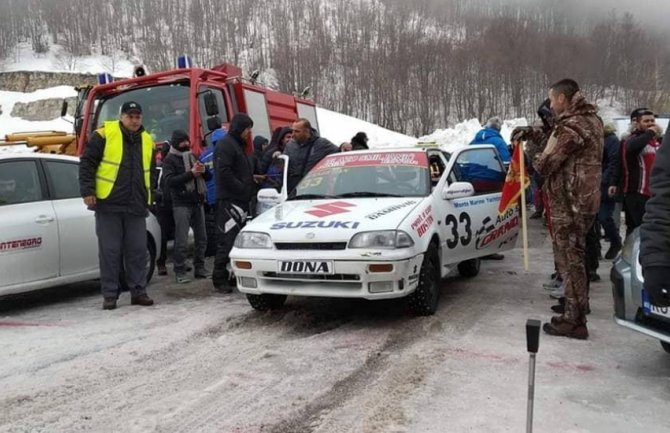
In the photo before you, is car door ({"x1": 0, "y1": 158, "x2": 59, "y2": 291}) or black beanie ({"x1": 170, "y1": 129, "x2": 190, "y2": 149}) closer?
car door ({"x1": 0, "y1": 158, "x2": 59, "y2": 291})

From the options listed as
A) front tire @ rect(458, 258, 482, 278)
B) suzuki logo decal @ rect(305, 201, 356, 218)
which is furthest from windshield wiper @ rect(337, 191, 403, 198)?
front tire @ rect(458, 258, 482, 278)

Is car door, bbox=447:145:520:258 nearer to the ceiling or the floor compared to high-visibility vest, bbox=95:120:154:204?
nearer to the floor

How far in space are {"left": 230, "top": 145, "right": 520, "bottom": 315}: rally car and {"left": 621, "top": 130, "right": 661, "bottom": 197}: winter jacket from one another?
4.81ft

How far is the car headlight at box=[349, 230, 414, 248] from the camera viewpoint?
448 centimetres

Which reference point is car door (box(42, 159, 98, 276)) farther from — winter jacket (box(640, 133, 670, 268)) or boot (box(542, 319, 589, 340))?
winter jacket (box(640, 133, 670, 268))

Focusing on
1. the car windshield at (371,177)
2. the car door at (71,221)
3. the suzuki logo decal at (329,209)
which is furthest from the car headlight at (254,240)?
the car door at (71,221)

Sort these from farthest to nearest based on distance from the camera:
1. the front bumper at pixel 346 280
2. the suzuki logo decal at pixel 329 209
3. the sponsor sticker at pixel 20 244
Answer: the sponsor sticker at pixel 20 244, the suzuki logo decal at pixel 329 209, the front bumper at pixel 346 280

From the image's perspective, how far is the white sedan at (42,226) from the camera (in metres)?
5.23

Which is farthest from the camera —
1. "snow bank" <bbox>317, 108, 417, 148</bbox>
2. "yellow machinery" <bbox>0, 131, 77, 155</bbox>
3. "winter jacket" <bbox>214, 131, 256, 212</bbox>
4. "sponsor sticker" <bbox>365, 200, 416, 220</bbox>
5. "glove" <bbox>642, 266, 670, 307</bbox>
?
"snow bank" <bbox>317, 108, 417, 148</bbox>

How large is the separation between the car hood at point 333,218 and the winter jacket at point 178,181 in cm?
180

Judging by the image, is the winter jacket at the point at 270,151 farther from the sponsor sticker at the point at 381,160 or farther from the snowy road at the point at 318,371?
the snowy road at the point at 318,371

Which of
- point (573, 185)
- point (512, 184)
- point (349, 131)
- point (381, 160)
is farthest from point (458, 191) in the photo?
point (349, 131)

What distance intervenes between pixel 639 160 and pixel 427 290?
10.7 ft

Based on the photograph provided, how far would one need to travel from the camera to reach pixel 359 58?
205ft
